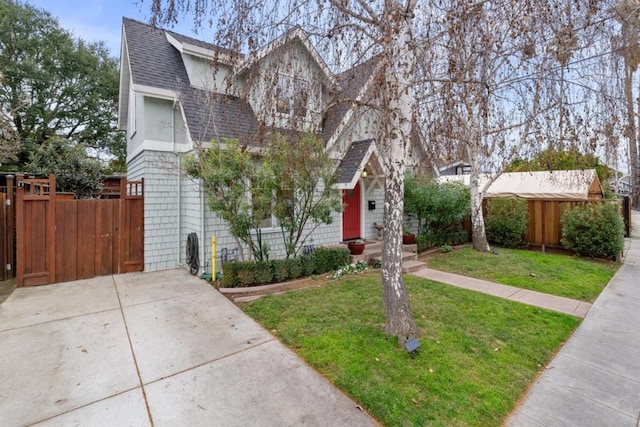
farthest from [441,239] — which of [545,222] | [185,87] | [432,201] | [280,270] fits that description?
[185,87]

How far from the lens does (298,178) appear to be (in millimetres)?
6566

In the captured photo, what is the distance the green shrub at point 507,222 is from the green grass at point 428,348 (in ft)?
22.5

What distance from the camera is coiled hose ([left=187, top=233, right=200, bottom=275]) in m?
7.51

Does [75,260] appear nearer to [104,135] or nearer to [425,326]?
[425,326]

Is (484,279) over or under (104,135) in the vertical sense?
under

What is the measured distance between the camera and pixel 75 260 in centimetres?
704

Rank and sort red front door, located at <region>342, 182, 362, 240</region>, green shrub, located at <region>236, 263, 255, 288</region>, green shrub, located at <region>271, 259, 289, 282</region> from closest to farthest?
green shrub, located at <region>236, 263, 255, 288</region> < green shrub, located at <region>271, 259, 289, 282</region> < red front door, located at <region>342, 182, 362, 240</region>

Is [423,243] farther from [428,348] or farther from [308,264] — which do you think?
[428,348]

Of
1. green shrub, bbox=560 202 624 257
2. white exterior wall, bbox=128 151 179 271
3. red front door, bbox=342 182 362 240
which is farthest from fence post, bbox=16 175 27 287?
green shrub, bbox=560 202 624 257

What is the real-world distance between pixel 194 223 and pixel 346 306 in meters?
4.64

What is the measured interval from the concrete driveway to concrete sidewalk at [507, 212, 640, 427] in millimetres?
1926

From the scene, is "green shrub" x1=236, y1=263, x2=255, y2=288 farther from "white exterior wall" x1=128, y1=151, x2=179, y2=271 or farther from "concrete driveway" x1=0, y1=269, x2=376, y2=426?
"white exterior wall" x1=128, y1=151, x2=179, y2=271

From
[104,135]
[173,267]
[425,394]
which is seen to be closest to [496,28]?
[425,394]

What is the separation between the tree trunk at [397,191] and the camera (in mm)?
4023
